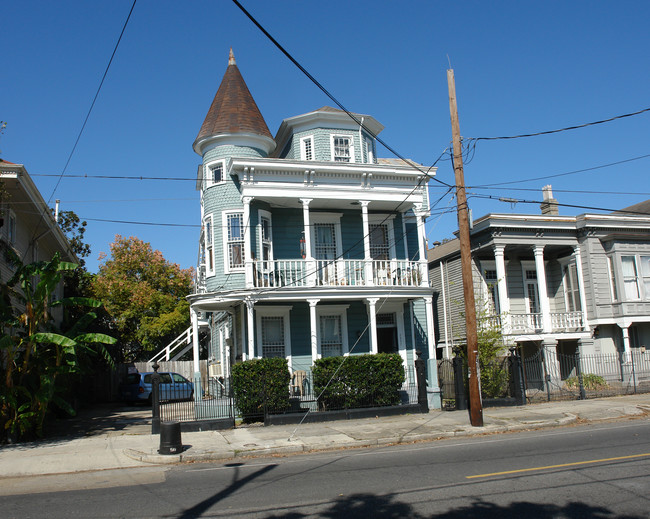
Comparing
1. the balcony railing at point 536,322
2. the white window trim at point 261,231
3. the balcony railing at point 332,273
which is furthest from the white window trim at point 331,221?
the balcony railing at point 536,322

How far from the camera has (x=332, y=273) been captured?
20.6 metres

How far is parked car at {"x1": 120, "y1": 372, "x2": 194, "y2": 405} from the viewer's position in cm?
2391

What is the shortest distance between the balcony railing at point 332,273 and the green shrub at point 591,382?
7.42 metres

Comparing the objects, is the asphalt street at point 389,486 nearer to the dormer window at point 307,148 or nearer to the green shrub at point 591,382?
the green shrub at point 591,382

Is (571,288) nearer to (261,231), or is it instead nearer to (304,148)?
(304,148)

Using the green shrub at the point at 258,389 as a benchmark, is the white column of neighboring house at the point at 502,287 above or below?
above

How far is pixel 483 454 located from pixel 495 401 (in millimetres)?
8283

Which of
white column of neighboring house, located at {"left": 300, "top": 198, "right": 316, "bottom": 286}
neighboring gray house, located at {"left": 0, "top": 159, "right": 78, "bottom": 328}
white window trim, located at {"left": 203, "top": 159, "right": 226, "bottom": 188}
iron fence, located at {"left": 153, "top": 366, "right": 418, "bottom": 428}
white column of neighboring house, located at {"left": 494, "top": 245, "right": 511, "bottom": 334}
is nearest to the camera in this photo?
neighboring gray house, located at {"left": 0, "top": 159, "right": 78, "bottom": 328}

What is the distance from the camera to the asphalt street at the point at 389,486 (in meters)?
6.86

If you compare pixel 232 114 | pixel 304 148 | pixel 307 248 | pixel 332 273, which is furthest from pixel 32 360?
pixel 304 148

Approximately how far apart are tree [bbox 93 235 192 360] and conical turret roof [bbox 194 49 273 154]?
16669 millimetres

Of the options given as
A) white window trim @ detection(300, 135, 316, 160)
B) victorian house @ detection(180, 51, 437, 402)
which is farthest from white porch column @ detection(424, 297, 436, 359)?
white window trim @ detection(300, 135, 316, 160)

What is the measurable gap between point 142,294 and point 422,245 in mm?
22381

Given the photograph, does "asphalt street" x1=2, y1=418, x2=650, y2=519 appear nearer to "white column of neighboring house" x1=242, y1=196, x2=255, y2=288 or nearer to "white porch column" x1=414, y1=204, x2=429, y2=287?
"white column of neighboring house" x1=242, y1=196, x2=255, y2=288
